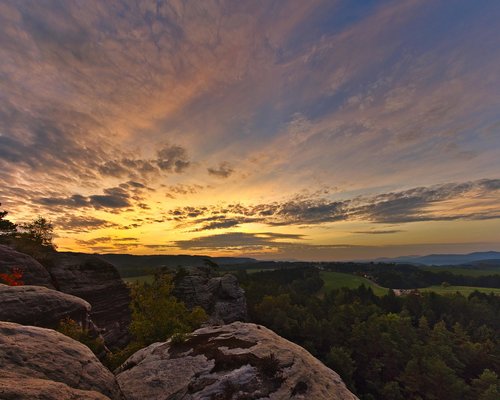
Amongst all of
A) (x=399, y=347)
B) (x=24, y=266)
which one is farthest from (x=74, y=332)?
(x=399, y=347)

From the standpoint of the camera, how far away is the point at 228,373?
1441 cm

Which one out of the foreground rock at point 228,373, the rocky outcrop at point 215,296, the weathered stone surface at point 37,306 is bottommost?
the rocky outcrop at point 215,296

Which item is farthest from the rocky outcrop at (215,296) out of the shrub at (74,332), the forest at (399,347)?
the shrub at (74,332)

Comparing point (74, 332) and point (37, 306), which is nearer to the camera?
point (37, 306)

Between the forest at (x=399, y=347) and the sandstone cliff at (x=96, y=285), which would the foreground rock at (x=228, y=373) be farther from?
the forest at (x=399, y=347)

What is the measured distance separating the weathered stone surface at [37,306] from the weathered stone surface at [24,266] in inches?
743

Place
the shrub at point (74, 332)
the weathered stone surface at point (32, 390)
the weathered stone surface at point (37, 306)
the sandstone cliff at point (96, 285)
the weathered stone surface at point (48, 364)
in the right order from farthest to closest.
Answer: the sandstone cliff at point (96, 285) → the shrub at point (74, 332) → the weathered stone surface at point (37, 306) → the weathered stone surface at point (48, 364) → the weathered stone surface at point (32, 390)

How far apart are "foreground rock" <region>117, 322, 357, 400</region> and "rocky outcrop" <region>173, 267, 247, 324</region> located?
203 feet

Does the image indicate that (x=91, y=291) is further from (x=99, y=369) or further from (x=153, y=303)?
(x=99, y=369)

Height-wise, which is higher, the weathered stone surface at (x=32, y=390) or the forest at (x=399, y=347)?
the weathered stone surface at (x=32, y=390)

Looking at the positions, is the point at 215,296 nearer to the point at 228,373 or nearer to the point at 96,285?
the point at 96,285

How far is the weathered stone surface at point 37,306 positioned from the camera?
669 inches

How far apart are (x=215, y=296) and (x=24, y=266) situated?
2119 inches

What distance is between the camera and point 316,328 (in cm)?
8581
